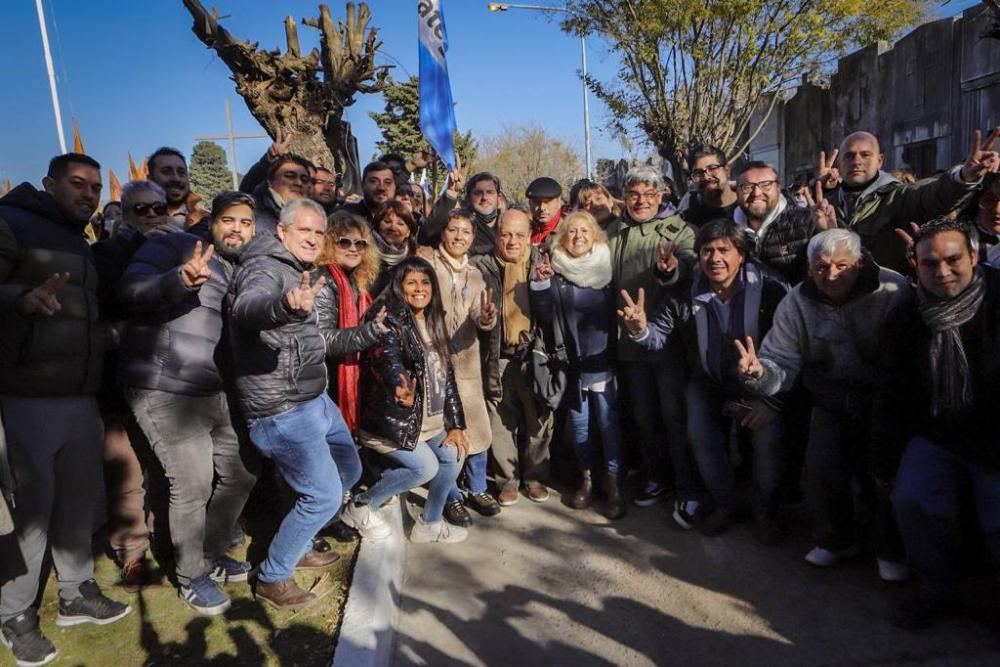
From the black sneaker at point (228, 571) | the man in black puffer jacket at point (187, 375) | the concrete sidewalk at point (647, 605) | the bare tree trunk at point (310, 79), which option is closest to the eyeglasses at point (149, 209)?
the man in black puffer jacket at point (187, 375)

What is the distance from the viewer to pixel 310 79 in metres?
Result: 11.0

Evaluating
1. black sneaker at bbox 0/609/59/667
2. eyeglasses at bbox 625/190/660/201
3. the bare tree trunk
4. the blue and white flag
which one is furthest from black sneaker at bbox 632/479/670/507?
the bare tree trunk

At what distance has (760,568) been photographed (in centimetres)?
354

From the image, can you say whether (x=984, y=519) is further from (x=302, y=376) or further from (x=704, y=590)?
(x=302, y=376)

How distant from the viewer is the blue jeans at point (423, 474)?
3.74 meters

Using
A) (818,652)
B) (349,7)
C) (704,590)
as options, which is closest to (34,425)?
(704,590)

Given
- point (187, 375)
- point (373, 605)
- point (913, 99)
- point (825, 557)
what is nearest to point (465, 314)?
point (187, 375)

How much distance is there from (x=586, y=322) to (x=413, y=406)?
129 cm

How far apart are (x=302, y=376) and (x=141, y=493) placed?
1467 mm

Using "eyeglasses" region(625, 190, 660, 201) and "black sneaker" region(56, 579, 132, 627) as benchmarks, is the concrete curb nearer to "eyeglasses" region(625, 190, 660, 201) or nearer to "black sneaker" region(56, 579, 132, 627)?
"black sneaker" region(56, 579, 132, 627)

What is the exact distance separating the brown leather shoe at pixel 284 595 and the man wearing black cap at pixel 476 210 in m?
2.50

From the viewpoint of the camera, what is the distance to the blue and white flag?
641 cm

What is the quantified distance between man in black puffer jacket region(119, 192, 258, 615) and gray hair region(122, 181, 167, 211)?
1.45 ft

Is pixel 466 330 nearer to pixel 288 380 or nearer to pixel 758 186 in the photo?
pixel 288 380
